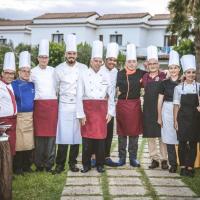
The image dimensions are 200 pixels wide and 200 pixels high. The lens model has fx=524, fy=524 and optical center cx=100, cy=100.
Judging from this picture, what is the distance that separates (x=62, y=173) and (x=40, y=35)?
1745 inches

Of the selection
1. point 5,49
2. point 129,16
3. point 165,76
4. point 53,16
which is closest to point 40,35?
point 53,16

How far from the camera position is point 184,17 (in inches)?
826

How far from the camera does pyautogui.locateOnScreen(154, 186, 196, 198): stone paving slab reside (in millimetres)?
5967

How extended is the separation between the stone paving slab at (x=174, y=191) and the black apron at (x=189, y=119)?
2.91 feet

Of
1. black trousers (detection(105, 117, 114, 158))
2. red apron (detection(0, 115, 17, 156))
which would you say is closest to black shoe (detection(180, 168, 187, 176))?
black trousers (detection(105, 117, 114, 158))

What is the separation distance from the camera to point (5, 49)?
3691 centimetres

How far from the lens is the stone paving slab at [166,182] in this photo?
648cm

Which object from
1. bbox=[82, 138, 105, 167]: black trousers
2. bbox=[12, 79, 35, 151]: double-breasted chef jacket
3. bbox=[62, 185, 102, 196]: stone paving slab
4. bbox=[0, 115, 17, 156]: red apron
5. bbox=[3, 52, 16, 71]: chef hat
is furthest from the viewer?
bbox=[82, 138, 105, 167]: black trousers

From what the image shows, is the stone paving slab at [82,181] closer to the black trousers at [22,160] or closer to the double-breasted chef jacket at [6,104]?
the black trousers at [22,160]

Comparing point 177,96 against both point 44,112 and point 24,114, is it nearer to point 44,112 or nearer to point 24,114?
point 44,112

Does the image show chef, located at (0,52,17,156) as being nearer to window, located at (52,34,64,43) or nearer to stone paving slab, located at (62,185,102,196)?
stone paving slab, located at (62,185,102,196)

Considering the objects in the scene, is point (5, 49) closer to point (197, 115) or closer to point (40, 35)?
point (40, 35)

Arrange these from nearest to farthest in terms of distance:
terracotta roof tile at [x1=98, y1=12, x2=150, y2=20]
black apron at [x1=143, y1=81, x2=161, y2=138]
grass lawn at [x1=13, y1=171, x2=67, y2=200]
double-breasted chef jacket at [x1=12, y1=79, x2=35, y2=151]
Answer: grass lawn at [x1=13, y1=171, x2=67, y2=200] < double-breasted chef jacket at [x1=12, y1=79, x2=35, y2=151] < black apron at [x1=143, y1=81, x2=161, y2=138] < terracotta roof tile at [x1=98, y1=12, x2=150, y2=20]

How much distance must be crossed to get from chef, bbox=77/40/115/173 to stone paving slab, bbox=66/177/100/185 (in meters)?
0.40
